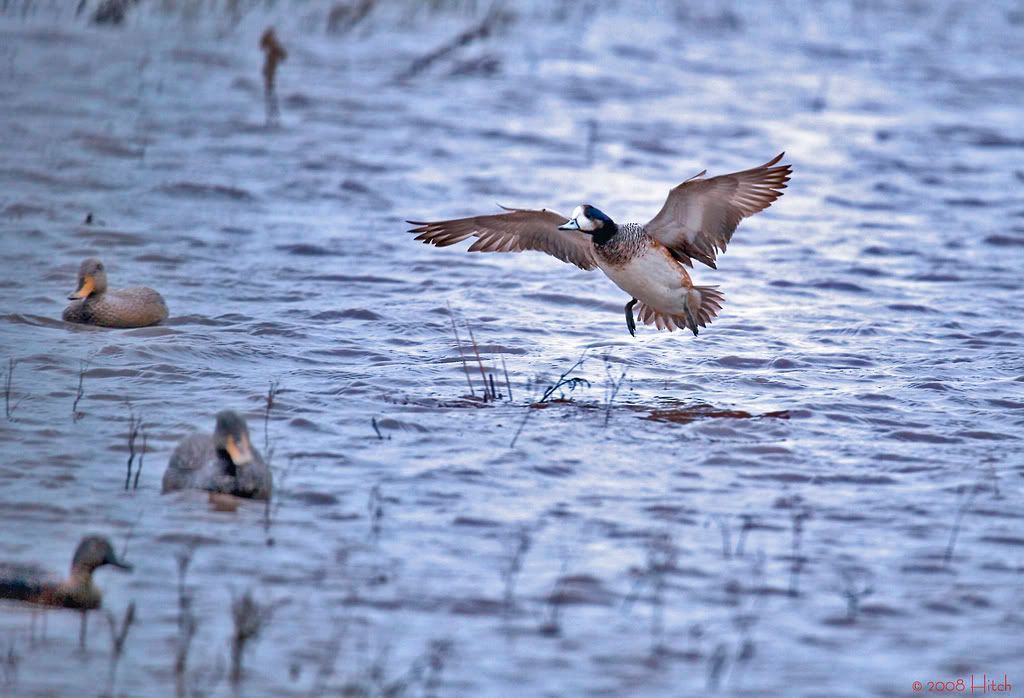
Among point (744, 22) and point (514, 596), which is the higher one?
point (744, 22)

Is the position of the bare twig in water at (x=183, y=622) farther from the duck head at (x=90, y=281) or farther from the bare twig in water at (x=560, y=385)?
the duck head at (x=90, y=281)

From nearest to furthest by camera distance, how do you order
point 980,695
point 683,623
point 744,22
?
point 980,695 < point 683,623 < point 744,22

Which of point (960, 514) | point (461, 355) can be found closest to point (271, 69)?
point (461, 355)

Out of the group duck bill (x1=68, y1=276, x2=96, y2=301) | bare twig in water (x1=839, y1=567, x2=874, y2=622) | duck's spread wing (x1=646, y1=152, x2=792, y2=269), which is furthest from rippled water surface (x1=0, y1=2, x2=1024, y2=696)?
duck's spread wing (x1=646, y1=152, x2=792, y2=269)

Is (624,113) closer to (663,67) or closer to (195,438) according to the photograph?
(663,67)

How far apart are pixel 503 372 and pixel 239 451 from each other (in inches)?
104

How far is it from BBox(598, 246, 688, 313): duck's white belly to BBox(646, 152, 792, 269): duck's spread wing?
138 mm

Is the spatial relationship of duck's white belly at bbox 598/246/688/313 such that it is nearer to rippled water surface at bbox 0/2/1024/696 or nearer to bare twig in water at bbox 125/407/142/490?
rippled water surface at bbox 0/2/1024/696

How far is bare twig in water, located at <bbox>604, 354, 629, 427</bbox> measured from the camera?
7360mm

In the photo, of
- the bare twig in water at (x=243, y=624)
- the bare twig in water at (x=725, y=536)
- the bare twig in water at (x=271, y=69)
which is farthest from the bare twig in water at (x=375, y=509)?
the bare twig in water at (x=271, y=69)

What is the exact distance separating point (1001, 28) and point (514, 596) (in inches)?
631

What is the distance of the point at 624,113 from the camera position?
15094mm

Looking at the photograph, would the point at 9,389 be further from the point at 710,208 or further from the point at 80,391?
the point at 710,208

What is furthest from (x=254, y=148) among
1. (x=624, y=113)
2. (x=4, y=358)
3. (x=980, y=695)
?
(x=980, y=695)
